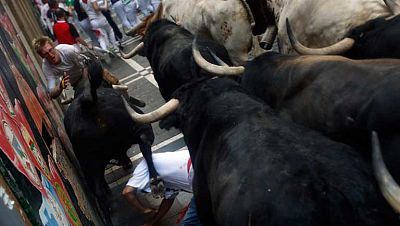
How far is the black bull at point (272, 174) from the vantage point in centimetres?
268

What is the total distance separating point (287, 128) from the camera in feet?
11.1

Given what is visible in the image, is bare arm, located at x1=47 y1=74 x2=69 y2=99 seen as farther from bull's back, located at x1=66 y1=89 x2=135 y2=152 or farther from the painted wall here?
the painted wall

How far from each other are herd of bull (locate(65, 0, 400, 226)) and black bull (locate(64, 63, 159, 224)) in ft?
0.04

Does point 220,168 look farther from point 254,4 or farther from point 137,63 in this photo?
point 137,63

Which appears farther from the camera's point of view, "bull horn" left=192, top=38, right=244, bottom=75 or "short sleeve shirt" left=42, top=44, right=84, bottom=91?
"short sleeve shirt" left=42, top=44, right=84, bottom=91

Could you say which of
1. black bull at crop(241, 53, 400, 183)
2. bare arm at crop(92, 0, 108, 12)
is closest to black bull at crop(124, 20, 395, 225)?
black bull at crop(241, 53, 400, 183)

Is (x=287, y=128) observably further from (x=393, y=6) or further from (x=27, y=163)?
(x=393, y=6)

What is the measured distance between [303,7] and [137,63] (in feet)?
25.5

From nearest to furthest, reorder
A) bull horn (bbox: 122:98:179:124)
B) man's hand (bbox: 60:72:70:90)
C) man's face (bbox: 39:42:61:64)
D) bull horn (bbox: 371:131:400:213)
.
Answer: bull horn (bbox: 371:131:400:213)
bull horn (bbox: 122:98:179:124)
man's hand (bbox: 60:72:70:90)
man's face (bbox: 39:42:61:64)

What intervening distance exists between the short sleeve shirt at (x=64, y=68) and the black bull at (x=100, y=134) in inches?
64.7

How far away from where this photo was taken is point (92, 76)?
17.0ft

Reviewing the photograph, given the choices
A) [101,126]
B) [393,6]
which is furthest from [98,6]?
[393,6]

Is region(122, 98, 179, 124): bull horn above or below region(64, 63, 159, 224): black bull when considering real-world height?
above

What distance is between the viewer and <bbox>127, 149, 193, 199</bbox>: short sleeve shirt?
518 cm
